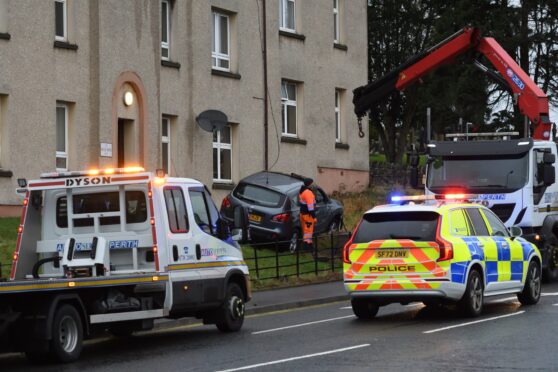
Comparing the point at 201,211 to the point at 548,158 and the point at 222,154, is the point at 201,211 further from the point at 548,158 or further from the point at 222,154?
the point at 222,154

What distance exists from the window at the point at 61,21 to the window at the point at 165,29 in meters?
4.13

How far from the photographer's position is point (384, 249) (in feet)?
60.4

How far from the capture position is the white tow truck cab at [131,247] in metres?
15.5

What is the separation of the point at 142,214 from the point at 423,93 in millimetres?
40910

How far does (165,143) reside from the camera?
113 ft

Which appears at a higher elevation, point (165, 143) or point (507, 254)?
point (165, 143)

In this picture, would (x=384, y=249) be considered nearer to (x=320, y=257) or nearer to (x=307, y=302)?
(x=307, y=302)

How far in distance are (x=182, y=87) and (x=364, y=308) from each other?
1654 centimetres

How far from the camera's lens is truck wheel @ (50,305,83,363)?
14.1m

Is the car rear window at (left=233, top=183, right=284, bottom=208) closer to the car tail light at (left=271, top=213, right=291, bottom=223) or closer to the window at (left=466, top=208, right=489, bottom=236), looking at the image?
the car tail light at (left=271, top=213, right=291, bottom=223)

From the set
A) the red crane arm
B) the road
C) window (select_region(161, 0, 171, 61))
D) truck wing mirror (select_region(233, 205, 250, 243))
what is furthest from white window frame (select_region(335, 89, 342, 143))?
truck wing mirror (select_region(233, 205, 250, 243))

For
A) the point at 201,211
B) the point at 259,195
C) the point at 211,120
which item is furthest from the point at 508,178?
the point at 211,120

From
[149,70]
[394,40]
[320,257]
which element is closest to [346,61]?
[149,70]

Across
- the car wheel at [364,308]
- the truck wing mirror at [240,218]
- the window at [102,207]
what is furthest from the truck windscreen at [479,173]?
the window at [102,207]
